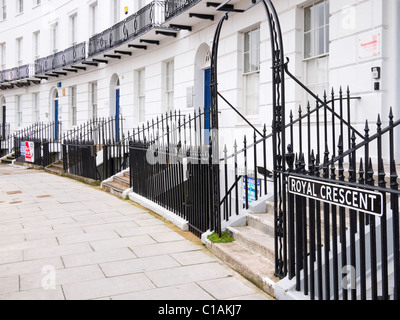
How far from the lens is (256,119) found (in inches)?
380

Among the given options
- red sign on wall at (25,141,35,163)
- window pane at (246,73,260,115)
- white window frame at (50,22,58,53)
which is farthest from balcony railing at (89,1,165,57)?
white window frame at (50,22,58,53)

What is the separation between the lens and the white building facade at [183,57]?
271 inches

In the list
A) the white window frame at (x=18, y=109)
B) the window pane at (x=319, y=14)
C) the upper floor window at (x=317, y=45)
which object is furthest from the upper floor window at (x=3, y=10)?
the window pane at (x=319, y=14)

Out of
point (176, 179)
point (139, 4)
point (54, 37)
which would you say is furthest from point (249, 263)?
point (54, 37)

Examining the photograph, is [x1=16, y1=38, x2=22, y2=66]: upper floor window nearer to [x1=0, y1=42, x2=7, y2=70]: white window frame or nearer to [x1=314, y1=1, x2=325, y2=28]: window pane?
[x1=0, y1=42, x2=7, y2=70]: white window frame

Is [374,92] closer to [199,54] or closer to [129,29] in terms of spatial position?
[199,54]

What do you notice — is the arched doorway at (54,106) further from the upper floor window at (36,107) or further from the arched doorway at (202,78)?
the arched doorway at (202,78)

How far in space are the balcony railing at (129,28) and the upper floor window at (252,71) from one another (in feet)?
11.9

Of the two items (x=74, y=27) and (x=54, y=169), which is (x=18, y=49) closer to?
(x=74, y=27)

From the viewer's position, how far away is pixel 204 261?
4.84m

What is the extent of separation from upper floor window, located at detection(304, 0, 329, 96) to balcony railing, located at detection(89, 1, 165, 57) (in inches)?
221

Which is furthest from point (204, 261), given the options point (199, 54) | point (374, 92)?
point (199, 54)

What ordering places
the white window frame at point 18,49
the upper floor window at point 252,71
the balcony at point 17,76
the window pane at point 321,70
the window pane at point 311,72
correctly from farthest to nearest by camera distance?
1. the white window frame at point 18,49
2. the balcony at point 17,76
3. the upper floor window at point 252,71
4. the window pane at point 311,72
5. the window pane at point 321,70
